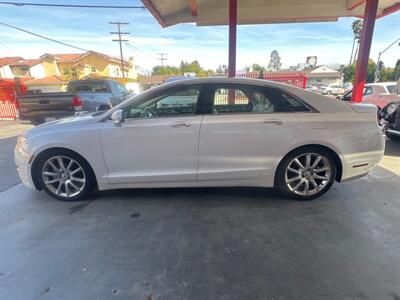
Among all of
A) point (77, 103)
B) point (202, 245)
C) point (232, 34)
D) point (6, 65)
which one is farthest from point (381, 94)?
point (6, 65)

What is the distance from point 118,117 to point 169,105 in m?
0.66

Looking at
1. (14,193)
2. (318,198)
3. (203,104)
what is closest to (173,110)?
(203,104)

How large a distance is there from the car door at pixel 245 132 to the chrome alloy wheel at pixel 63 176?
165cm

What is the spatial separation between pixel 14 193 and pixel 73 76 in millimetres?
40856

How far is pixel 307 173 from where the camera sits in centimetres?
335

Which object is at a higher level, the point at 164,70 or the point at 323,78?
the point at 164,70

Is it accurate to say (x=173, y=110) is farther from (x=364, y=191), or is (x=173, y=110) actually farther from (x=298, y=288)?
(x=364, y=191)

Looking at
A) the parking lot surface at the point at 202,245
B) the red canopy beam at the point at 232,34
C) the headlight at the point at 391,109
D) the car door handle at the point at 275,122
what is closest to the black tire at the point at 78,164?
the parking lot surface at the point at 202,245

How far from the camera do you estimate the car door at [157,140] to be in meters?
3.16

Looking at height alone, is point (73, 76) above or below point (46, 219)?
above

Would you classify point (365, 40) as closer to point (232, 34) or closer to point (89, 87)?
point (232, 34)

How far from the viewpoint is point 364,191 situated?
146 inches

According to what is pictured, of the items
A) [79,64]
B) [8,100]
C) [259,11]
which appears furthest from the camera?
[79,64]

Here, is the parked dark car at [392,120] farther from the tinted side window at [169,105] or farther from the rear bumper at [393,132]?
the tinted side window at [169,105]
